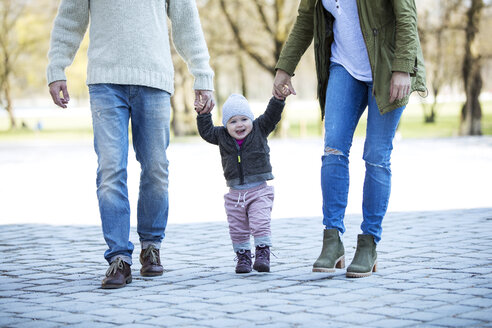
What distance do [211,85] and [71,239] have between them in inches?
92.6

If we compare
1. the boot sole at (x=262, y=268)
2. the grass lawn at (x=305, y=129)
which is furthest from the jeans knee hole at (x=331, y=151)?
the grass lawn at (x=305, y=129)

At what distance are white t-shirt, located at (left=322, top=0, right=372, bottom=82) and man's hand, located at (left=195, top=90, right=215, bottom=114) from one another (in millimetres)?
889

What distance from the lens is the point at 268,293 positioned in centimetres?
461

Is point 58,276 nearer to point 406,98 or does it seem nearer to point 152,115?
point 152,115

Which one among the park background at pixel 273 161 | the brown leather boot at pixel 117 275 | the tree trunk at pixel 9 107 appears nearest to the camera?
the brown leather boot at pixel 117 275

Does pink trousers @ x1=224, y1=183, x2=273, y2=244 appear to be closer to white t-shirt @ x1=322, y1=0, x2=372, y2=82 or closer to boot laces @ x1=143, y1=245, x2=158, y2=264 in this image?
boot laces @ x1=143, y1=245, x2=158, y2=264

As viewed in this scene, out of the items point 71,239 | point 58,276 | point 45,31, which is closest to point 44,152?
point 71,239

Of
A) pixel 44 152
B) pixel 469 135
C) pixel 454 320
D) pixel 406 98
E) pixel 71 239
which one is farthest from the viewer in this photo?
pixel 469 135

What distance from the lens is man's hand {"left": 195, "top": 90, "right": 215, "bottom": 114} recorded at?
543cm

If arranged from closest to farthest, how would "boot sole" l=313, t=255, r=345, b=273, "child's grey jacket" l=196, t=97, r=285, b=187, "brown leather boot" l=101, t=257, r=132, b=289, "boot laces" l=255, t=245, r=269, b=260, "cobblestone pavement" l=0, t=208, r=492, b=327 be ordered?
"cobblestone pavement" l=0, t=208, r=492, b=327 → "brown leather boot" l=101, t=257, r=132, b=289 → "boot sole" l=313, t=255, r=345, b=273 → "boot laces" l=255, t=245, r=269, b=260 → "child's grey jacket" l=196, t=97, r=285, b=187

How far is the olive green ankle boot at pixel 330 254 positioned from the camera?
5.08m

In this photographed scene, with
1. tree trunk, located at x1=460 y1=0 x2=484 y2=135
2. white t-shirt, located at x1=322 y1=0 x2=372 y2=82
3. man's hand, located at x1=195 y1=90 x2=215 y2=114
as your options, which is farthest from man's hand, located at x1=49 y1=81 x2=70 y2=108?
tree trunk, located at x1=460 y1=0 x2=484 y2=135

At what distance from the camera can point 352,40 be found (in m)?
5.09

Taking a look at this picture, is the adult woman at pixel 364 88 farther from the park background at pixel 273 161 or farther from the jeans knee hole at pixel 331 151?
the park background at pixel 273 161
